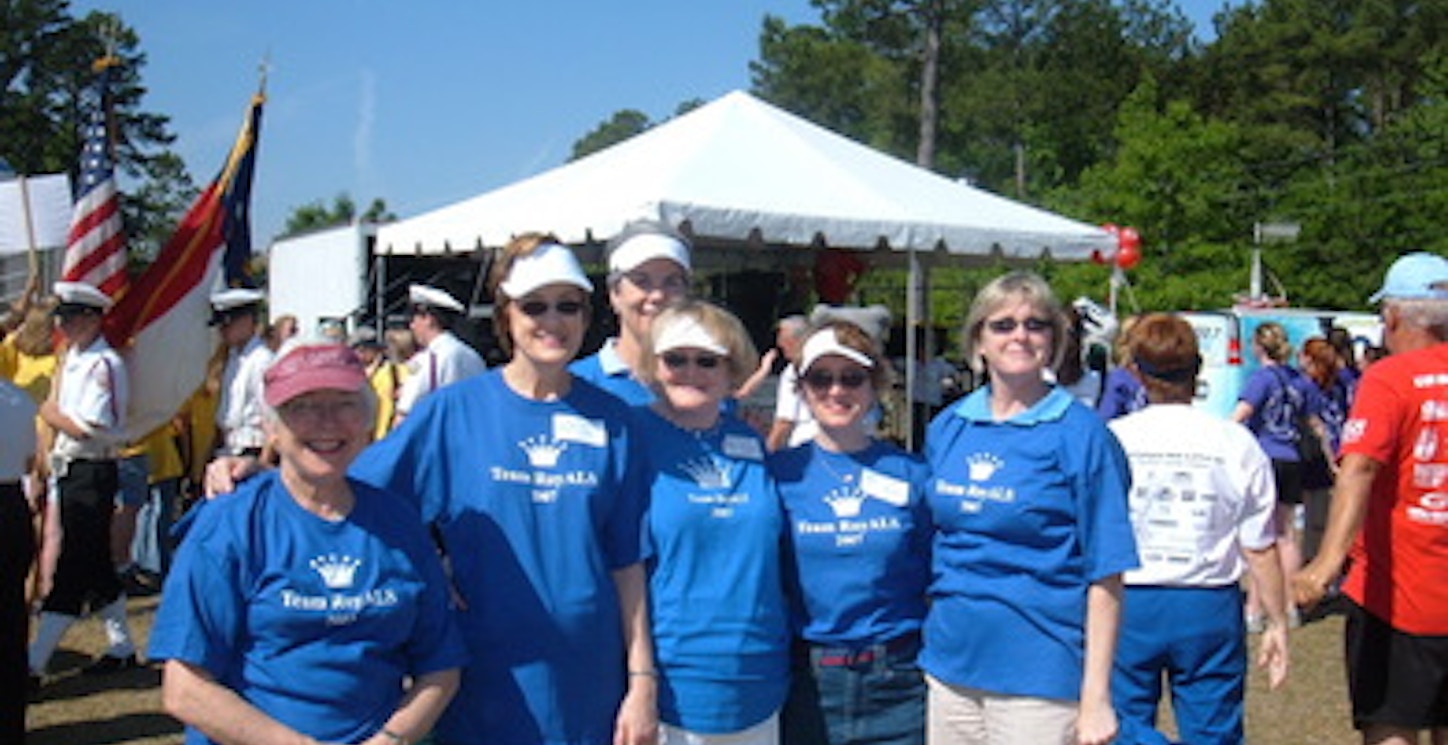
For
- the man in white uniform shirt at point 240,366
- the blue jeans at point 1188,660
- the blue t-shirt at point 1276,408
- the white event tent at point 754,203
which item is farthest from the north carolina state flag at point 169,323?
the blue t-shirt at point 1276,408

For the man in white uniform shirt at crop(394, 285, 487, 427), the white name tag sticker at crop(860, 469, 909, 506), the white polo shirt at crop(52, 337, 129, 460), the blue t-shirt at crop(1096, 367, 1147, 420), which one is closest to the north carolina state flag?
the white polo shirt at crop(52, 337, 129, 460)

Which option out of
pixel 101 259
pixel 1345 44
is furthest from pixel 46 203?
pixel 1345 44

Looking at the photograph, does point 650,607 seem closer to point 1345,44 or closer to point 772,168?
point 772,168

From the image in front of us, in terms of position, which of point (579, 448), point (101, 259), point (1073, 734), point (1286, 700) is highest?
point (101, 259)

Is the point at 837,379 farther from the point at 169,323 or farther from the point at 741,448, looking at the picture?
the point at 169,323

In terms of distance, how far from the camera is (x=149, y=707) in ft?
19.7

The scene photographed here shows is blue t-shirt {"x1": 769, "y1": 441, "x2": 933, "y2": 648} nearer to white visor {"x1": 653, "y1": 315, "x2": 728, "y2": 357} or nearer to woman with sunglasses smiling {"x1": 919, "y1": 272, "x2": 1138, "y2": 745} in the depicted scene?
woman with sunglasses smiling {"x1": 919, "y1": 272, "x2": 1138, "y2": 745}

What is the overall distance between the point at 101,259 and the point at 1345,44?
42229 mm

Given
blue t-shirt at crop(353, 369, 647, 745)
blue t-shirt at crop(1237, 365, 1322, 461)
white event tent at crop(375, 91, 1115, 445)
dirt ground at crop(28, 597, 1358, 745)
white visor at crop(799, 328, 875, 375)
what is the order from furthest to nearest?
blue t-shirt at crop(1237, 365, 1322, 461), white event tent at crop(375, 91, 1115, 445), dirt ground at crop(28, 597, 1358, 745), white visor at crop(799, 328, 875, 375), blue t-shirt at crop(353, 369, 647, 745)

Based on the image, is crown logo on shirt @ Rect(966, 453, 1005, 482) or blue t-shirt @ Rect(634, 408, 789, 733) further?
crown logo on shirt @ Rect(966, 453, 1005, 482)

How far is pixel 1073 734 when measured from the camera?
294 centimetres

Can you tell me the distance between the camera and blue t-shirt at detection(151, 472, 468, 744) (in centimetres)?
239

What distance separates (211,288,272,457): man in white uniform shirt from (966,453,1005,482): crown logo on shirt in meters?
5.76

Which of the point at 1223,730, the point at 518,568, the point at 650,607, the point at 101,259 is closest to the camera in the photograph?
the point at 518,568
